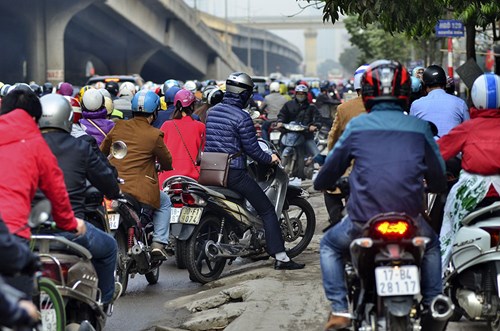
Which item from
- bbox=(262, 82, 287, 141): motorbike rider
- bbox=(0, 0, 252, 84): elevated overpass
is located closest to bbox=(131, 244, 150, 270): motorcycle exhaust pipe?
bbox=(262, 82, 287, 141): motorbike rider

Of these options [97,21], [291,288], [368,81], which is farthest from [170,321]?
[97,21]

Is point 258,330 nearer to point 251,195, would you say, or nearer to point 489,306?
point 489,306

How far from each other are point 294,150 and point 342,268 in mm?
14381

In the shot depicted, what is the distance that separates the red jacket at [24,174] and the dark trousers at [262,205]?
473 centimetres

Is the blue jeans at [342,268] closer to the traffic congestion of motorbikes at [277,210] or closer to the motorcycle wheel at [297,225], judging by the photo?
the traffic congestion of motorbikes at [277,210]

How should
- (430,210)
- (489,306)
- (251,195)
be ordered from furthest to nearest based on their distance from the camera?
(251,195)
(430,210)
(489,306)

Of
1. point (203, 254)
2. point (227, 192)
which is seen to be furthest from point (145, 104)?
point (203, 254)

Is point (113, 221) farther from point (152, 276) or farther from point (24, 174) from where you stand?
point (24, 174)

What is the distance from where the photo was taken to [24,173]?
5.61m

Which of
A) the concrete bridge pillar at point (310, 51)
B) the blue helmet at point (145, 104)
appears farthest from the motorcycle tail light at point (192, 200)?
the concrete bridge pillar at point (310, 51)

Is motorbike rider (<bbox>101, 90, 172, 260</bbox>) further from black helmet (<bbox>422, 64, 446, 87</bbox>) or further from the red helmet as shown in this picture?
the red helmet

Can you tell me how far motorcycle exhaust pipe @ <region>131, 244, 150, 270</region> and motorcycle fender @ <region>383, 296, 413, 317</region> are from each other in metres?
4.33

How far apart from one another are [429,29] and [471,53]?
17.2 feet

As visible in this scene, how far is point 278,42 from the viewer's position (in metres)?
123
